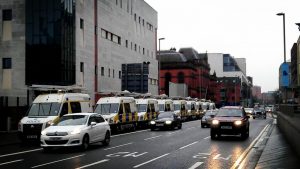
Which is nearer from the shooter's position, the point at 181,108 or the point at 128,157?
the point at 128,157

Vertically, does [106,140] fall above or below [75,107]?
below

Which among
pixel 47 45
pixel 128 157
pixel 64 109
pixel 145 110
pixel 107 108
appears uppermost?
pixel 47 45

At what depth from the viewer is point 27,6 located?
46562mm

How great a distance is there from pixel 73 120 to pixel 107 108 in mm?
12161

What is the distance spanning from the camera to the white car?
17.6 metres

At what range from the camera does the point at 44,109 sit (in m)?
23.2

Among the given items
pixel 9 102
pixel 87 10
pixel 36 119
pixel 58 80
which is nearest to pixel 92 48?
pixel 87 10

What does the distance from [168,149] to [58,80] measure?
1144 inches

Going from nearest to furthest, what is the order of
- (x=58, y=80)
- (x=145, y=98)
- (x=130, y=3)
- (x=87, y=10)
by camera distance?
1. (x=145, y=98)
2. (x=58, y=80)
3. (x=87, y=10)
4. (x=130, y=3)

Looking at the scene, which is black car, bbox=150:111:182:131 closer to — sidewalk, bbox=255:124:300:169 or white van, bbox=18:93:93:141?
white van, bbox=18:93:93:141

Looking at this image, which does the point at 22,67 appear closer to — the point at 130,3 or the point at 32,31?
the point at 32,31

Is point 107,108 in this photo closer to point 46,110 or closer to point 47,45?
point 46,110

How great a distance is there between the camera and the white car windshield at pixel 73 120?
1883 centimetres

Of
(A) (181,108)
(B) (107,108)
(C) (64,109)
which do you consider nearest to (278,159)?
(C) (64,109)
